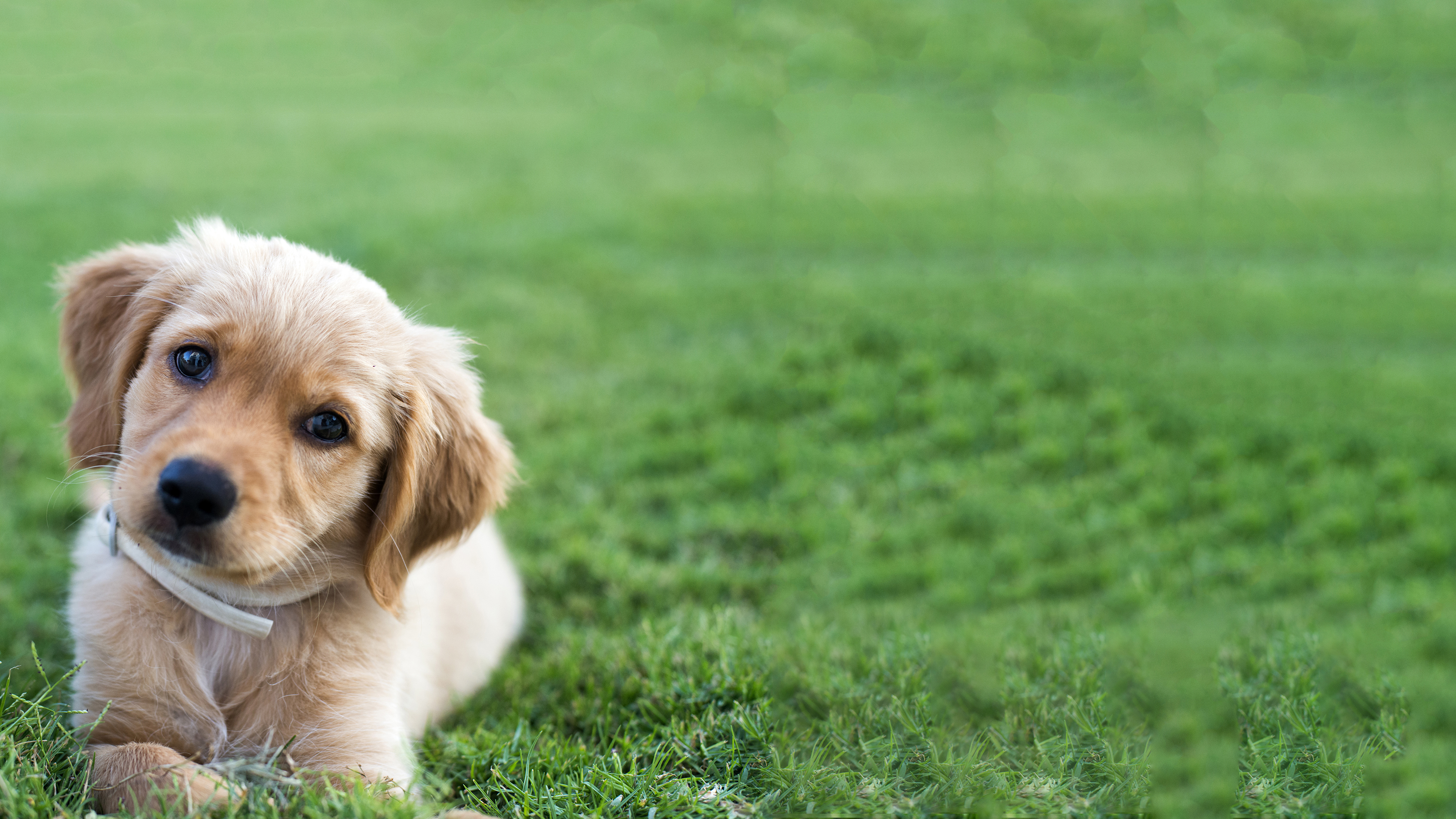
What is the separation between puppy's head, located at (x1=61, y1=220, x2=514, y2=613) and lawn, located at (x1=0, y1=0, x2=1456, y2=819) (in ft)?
2.17

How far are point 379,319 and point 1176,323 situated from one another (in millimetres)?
6739

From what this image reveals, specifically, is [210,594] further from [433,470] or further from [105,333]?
[105,333]

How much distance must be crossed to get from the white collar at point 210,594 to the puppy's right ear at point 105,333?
10.7 inches

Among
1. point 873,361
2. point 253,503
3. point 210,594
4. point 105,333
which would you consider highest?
point 105,333

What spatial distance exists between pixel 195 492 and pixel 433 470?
81 centimetres

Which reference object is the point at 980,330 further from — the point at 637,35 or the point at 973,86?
the point at 637,35

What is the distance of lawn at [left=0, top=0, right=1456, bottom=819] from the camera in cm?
325

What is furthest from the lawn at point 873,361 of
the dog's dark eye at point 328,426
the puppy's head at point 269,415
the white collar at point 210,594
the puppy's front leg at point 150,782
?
the dog's dark eye at point 328,426

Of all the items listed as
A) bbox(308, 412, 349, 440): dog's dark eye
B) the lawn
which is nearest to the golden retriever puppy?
bbox(308, 412, 349, 440): dog's dark eye

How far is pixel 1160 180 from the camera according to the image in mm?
12078

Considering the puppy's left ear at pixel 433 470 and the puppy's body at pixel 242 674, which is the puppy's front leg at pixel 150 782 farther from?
the puppy's left ear at pixel 433 470

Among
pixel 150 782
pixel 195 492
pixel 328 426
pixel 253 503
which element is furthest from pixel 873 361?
pixel 150 782

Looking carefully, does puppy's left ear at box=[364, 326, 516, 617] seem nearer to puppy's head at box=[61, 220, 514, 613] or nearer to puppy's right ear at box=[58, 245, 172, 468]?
puppy's head at box=[61, 220, 514, 613]

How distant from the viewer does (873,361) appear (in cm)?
719
